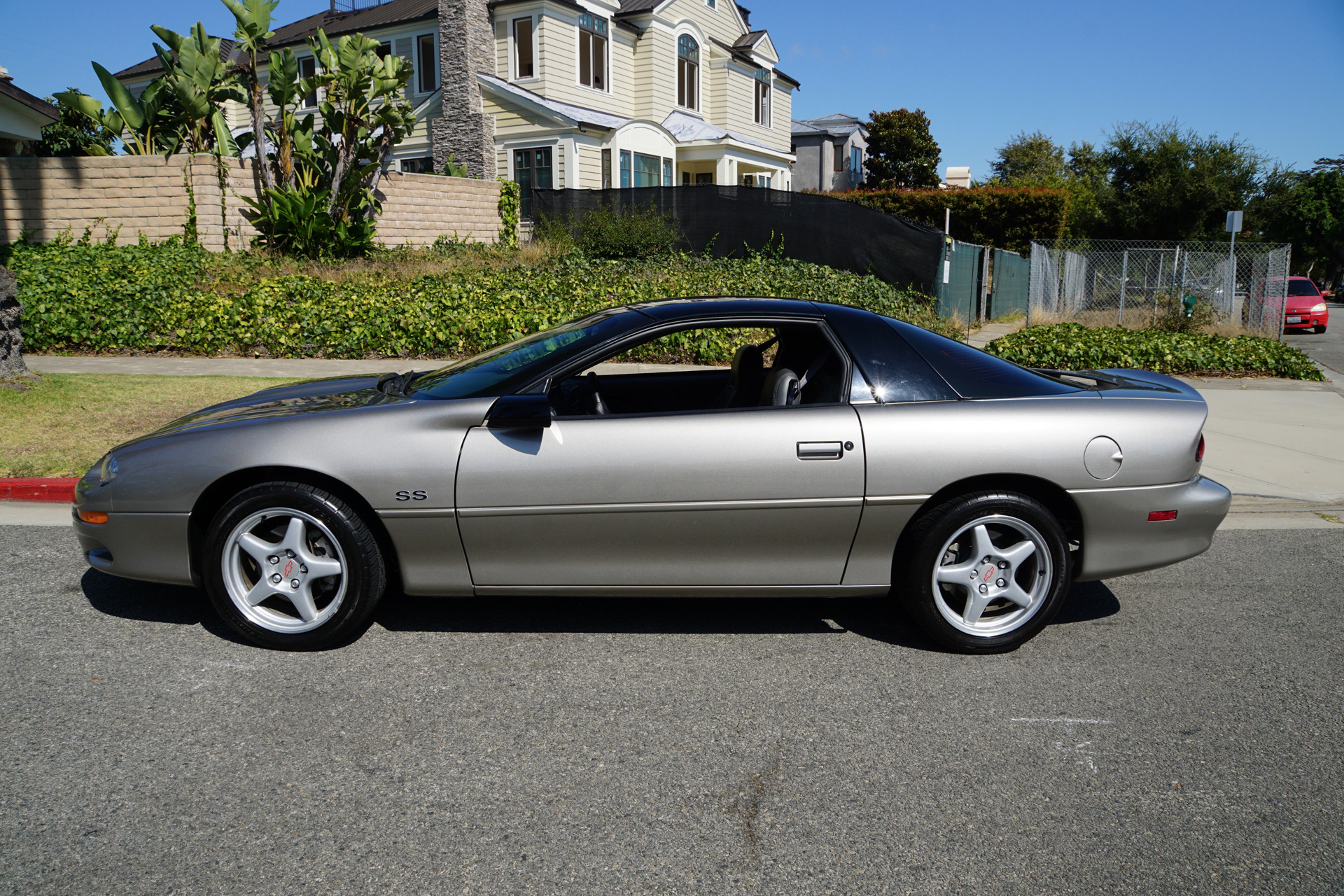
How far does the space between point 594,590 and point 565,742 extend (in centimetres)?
79

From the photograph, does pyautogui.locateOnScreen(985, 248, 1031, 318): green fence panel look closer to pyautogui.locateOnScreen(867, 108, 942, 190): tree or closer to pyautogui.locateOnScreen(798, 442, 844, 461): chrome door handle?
pyautogui.locateOnScreen(798, 442, 844, 461): chrome door handle

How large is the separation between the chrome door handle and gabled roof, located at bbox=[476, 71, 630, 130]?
2287cm

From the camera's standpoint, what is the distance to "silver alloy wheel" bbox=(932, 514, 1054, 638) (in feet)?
12.7

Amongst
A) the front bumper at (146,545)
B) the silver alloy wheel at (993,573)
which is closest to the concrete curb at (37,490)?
the front bumper at (146,545)

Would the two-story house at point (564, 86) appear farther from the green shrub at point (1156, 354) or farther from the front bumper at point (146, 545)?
the front bumper at point (146, 545)

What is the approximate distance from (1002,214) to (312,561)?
27402 mm

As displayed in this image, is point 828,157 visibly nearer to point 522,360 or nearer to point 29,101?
Result: point 29,101

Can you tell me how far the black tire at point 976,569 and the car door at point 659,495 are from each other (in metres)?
0.30

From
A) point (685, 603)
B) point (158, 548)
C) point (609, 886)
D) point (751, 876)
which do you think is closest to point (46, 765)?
point (158, 548)

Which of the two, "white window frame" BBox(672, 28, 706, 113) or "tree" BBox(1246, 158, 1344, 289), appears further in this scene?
"tree" BBox(1246, 158, 1344, 289)

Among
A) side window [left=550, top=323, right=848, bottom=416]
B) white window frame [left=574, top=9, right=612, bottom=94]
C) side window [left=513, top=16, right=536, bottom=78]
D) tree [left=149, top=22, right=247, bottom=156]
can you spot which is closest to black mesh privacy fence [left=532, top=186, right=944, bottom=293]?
side window [left=513, top=16, right=536, bottom=78]

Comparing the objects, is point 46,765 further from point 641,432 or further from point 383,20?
point 383,20

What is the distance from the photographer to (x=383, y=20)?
27859 millimetres

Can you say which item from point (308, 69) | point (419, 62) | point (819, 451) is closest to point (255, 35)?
point (419, 62)
